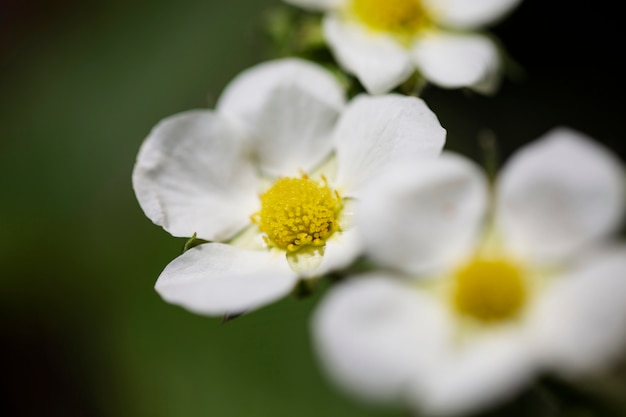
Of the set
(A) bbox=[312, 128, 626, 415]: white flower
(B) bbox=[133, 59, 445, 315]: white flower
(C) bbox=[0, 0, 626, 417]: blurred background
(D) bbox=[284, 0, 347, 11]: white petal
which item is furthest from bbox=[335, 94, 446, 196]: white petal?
(C) bbox=[0, 0, 626, 417]: blurred background

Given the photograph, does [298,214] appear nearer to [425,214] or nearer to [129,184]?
[425,214]

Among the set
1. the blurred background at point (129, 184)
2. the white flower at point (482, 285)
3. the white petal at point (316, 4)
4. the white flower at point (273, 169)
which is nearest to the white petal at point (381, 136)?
the white flower at point (273, 169)

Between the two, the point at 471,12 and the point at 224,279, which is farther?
the point at 471,12

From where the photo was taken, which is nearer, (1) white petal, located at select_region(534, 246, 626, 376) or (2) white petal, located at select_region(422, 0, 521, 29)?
(1) white petal, located at select_region(534, 246, 626, 376)

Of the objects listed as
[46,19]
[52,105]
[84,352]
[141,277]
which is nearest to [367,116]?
[141,277]

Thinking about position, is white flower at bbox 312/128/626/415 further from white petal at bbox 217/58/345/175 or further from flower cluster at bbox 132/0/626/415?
white petal at bbox 217/58/345/175

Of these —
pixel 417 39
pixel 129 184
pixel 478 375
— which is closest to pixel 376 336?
pixel 478 375

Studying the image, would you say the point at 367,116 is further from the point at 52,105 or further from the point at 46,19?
the point at 46,19
